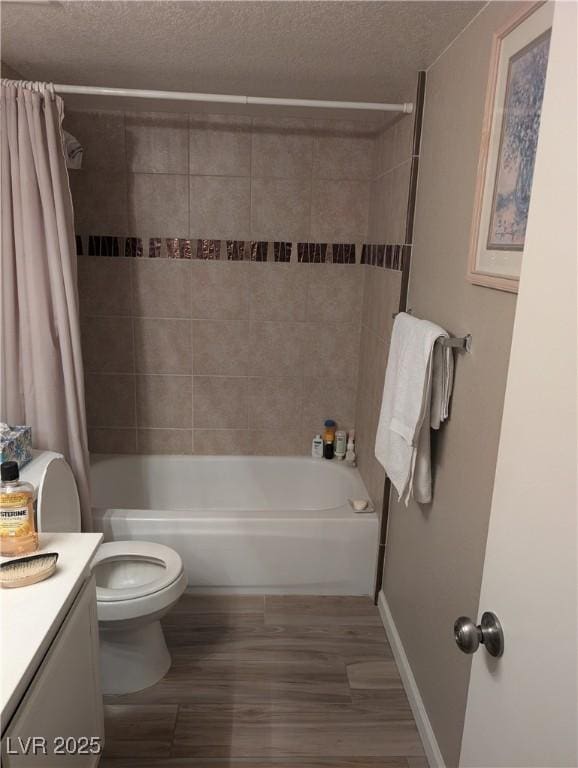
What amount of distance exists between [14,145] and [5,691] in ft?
5.84

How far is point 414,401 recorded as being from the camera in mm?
1702

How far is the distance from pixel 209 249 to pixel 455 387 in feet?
5.56

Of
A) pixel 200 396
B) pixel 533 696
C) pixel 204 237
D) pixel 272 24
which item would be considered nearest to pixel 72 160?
pixel 204 237

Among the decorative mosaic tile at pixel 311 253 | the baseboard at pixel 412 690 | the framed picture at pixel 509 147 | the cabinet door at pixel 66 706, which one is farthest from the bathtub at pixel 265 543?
the framed picture at pixel 509 147

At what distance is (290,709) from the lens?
75.2 inches

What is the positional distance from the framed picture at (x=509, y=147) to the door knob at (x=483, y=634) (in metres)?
0.73

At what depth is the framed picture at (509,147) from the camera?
1.17 metres

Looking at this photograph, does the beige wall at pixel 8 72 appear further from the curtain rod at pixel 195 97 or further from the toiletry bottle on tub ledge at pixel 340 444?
the toiletry bottle on tub ledge at pixel 340 444

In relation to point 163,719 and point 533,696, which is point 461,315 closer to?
point 533,696

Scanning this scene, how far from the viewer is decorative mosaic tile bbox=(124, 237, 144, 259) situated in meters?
2.82

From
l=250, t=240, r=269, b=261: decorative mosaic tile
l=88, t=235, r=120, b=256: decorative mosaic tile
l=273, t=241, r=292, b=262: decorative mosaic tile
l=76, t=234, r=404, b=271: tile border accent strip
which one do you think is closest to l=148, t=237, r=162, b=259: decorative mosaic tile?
l=76, t=234, r=404, b=271: tile border accent strip

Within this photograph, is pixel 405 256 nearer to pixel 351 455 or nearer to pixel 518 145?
pixel 518 145

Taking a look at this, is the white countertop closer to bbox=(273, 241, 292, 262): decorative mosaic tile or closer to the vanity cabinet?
the vanity cabinet

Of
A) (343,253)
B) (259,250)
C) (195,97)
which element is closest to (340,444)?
(343,253)
